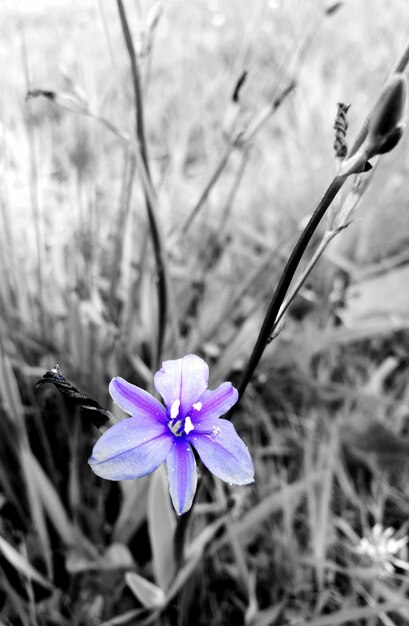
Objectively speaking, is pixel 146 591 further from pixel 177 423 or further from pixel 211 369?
pixel 211 369

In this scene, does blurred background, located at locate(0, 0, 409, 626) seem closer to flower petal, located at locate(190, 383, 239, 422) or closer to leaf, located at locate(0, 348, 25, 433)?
leaf, located at locate(0, 348, 25, 433)

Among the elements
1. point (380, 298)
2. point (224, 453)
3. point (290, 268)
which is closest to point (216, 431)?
point (224, 453)

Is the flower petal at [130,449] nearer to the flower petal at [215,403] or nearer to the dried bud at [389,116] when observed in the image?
the flower petal at [215,403]

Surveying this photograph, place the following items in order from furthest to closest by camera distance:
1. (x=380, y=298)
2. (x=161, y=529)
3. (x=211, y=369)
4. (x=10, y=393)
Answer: (x=380, y=298), (x=211, y=369), (x=10, y=393), (x=161, y=529)

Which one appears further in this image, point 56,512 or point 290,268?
point 56,512

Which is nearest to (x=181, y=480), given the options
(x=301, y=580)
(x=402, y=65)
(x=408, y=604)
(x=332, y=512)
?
(x=402, y=65)

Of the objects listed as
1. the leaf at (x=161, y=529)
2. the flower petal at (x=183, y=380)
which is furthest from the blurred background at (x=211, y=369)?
the flower petal at (x=183, y=380)

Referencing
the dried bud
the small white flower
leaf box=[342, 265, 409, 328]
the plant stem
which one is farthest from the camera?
leaf box=[342, 265, 409, 328]

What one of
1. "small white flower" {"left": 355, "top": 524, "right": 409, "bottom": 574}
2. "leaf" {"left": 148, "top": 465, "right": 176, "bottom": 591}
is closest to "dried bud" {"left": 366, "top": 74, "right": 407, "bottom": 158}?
"leaf" {"left": 148, "top": 465, "right": 176, "bottom": 591}
